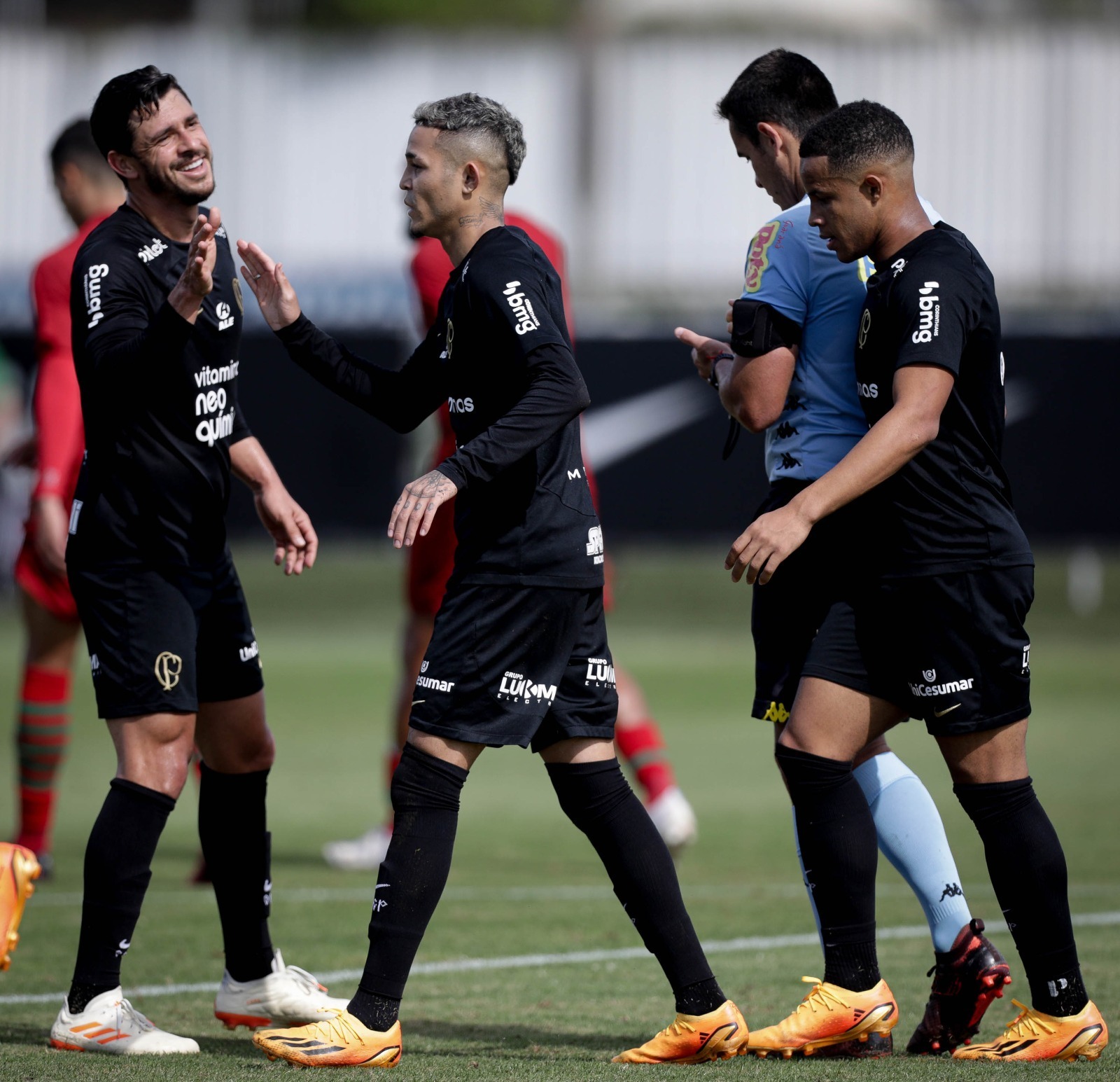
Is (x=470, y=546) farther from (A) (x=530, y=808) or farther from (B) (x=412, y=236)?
(A) (x=530, y=808)

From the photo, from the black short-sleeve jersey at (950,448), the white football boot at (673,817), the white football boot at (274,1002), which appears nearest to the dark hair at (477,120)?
the black short-sleeve jersey at (950,448)

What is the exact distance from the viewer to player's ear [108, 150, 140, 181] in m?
4.34

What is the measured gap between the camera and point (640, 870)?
4004 mm

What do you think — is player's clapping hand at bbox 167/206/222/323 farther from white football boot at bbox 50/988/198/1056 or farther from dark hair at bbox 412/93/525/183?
white football boot at bbox 50/988/198/1056

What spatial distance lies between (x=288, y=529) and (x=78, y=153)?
2561 millimetres

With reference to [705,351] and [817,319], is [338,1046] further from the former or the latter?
[817,319]

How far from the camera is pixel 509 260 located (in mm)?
3918

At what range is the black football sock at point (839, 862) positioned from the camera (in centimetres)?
403

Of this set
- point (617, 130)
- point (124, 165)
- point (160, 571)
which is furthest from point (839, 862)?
point (617, 130)

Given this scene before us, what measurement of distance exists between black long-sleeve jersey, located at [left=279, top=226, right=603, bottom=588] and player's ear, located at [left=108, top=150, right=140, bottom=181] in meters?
0.91

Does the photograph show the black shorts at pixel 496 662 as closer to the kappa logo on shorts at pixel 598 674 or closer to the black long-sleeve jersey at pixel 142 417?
the kappa logo on shorts at pixel 598 674

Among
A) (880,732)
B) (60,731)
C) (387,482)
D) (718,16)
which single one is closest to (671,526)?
(387,482)

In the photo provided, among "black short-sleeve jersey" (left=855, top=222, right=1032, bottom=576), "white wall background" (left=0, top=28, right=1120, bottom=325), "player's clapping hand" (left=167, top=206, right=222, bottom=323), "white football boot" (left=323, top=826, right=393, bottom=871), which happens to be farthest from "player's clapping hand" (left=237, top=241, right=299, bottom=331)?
"white wall background" (left=0, top=28, right=1120, bottom=325)

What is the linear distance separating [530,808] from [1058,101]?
1760 centimetres
